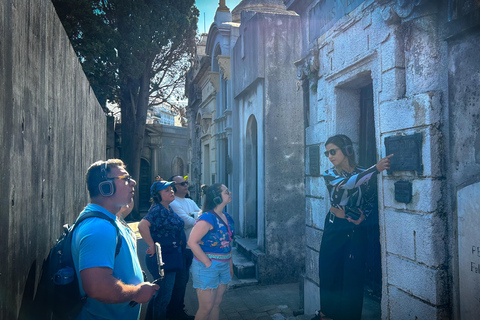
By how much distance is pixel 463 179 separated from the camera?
267 cm

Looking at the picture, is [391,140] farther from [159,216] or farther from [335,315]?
[159,216]

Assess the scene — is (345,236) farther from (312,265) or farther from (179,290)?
(179,290)

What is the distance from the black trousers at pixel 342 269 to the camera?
11.9 feet

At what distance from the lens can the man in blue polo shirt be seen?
194 cm

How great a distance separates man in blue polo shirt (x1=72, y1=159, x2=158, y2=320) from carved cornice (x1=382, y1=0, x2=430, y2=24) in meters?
2.68

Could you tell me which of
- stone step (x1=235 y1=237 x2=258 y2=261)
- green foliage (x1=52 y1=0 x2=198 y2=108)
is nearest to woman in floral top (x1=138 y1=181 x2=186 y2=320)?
stone step (x1=235 y1=237 x2=258 y2=261)

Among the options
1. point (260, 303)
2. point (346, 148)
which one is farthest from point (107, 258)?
point (260, 303)

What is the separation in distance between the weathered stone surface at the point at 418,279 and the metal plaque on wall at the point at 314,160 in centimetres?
165

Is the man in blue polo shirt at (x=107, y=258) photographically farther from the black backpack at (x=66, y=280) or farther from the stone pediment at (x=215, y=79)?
the stone pediment at (x=215, y=79)

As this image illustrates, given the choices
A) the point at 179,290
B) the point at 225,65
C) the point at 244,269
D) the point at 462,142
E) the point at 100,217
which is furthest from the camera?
the point at 225,65

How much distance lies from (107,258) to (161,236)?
237 centimetres

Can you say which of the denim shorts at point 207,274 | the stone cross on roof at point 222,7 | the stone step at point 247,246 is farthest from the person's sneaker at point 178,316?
the stone cross on roof at point 222,7

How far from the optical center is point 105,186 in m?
2.35

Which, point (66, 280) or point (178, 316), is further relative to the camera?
point (178, 316)
